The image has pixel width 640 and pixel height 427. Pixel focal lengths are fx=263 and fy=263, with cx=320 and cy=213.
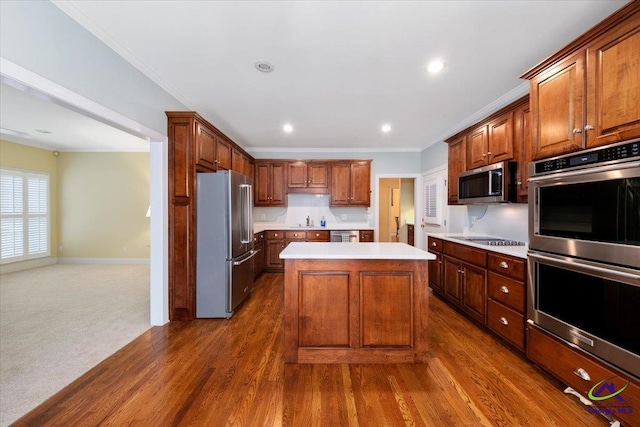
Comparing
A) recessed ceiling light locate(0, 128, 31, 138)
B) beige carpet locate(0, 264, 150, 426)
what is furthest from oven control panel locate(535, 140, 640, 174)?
recessed ceiling light locate(0, 128, 31, 138)

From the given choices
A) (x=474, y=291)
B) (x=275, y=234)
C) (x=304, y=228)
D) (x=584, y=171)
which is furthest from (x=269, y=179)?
(x=584, y=171)

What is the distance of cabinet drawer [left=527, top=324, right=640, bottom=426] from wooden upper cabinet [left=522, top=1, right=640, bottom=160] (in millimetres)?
1331

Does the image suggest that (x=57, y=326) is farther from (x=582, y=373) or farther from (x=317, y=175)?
(x=582, y=373)

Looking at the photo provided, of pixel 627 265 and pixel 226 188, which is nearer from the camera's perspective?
pixel 627 265

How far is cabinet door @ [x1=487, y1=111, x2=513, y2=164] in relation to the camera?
2.78 metres

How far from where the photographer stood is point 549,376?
79.5 inches

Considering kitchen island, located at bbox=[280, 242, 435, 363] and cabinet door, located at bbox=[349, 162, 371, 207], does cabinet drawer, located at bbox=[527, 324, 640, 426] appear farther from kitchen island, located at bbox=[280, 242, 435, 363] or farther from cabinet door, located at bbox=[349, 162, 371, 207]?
cabinet door, located at bbox=[349, 162, 371, 207]

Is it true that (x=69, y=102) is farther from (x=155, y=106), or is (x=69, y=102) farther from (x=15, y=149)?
(x=15, y=149)

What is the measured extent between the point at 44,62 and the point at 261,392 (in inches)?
104

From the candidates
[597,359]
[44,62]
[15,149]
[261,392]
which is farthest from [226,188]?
[15,149]

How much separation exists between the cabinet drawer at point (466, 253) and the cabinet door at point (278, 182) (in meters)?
3.37

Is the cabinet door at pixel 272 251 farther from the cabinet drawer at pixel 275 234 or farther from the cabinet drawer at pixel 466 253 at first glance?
the cabinet drawer at pixel 466 253

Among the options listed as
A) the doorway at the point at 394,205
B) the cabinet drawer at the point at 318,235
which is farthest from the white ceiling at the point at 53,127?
the doorway at the point at 394,205

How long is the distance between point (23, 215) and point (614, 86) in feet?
28.8
